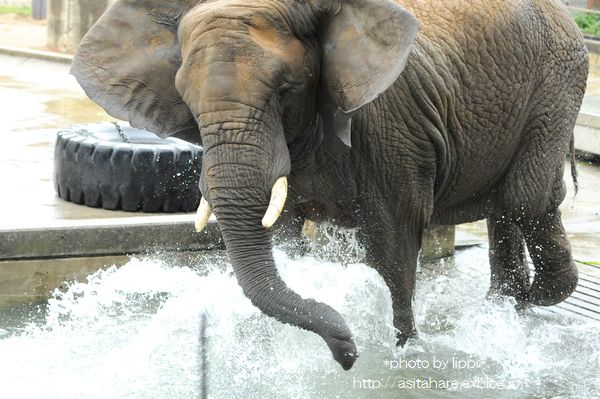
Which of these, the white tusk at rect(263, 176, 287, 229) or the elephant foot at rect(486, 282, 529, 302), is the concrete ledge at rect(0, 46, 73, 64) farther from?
the white tusk at rect(263, 176, 287, 229)

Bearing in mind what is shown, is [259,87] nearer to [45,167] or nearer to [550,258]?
[550,258]

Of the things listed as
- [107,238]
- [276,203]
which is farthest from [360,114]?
[107,238]

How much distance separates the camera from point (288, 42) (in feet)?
16.7

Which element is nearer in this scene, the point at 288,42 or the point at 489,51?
the point at 288,42

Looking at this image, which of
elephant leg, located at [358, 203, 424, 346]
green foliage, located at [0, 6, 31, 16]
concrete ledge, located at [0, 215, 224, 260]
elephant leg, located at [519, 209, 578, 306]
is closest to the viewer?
elephant leg, located at [358, 203, 424, 346]

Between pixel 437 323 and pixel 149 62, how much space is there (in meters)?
2.59

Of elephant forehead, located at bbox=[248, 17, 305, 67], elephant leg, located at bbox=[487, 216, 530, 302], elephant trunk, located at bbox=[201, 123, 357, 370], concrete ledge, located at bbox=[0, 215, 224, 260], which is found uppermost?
elephant forehead, located at bbox=[248, 17, 305, 67]

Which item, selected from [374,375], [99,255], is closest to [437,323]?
[374,375]

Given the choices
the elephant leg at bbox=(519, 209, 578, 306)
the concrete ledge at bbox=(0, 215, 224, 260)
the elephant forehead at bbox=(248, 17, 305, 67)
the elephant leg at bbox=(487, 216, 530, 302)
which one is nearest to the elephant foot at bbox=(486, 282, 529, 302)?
the elephant leg at bbox=(487, 216, 530, 302)

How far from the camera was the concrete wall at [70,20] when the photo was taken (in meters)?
20.0

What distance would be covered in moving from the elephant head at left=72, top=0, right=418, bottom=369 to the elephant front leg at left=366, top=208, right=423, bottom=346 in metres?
0.66

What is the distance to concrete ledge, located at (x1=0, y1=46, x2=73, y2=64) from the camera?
1872 centimetres

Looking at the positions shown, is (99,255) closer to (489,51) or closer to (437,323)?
(437,323)

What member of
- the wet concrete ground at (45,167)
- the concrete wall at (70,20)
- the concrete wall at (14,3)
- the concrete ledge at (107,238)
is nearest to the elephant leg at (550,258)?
the wet concrete ground at (45,167)
